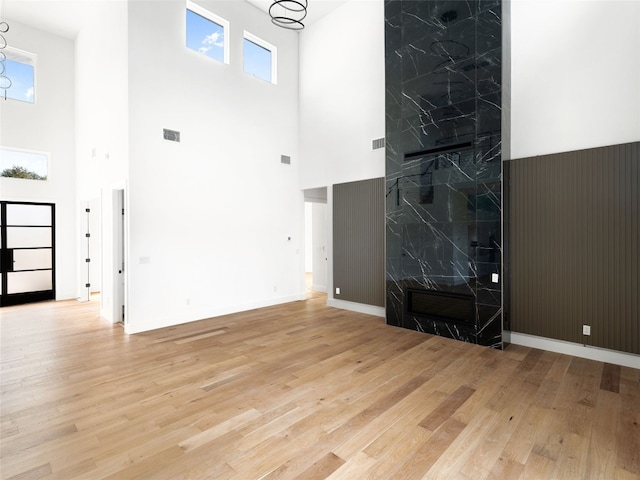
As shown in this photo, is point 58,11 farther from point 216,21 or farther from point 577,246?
point 577,246

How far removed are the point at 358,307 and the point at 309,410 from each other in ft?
12.7

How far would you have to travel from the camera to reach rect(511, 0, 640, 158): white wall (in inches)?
154

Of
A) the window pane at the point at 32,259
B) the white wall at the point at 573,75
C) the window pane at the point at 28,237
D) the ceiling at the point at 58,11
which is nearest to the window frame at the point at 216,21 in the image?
the ceiling at the point at 58,11

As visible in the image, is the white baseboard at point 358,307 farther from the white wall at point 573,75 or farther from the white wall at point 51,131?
the white wall at point 51,131

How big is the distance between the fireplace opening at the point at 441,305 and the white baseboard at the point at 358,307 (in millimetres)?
905

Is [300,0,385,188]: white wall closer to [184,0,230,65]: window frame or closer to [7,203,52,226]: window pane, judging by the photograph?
[184,0,230,65]: window frame

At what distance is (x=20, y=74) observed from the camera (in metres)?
7.29

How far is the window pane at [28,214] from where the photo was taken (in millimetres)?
7238

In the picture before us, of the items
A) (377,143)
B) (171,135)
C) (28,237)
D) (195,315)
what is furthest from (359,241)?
(28,237)

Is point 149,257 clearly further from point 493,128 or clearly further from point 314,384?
point 493,128

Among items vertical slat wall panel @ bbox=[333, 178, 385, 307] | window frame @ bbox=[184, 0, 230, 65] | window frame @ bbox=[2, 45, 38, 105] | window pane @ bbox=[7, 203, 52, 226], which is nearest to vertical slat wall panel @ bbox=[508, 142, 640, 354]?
vertical slat wall panel @ bbox=[333, 178, 385, 307]

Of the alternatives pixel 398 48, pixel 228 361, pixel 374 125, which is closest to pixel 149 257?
pixel 228 361

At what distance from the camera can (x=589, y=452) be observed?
2342mm

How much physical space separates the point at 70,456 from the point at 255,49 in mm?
7441
